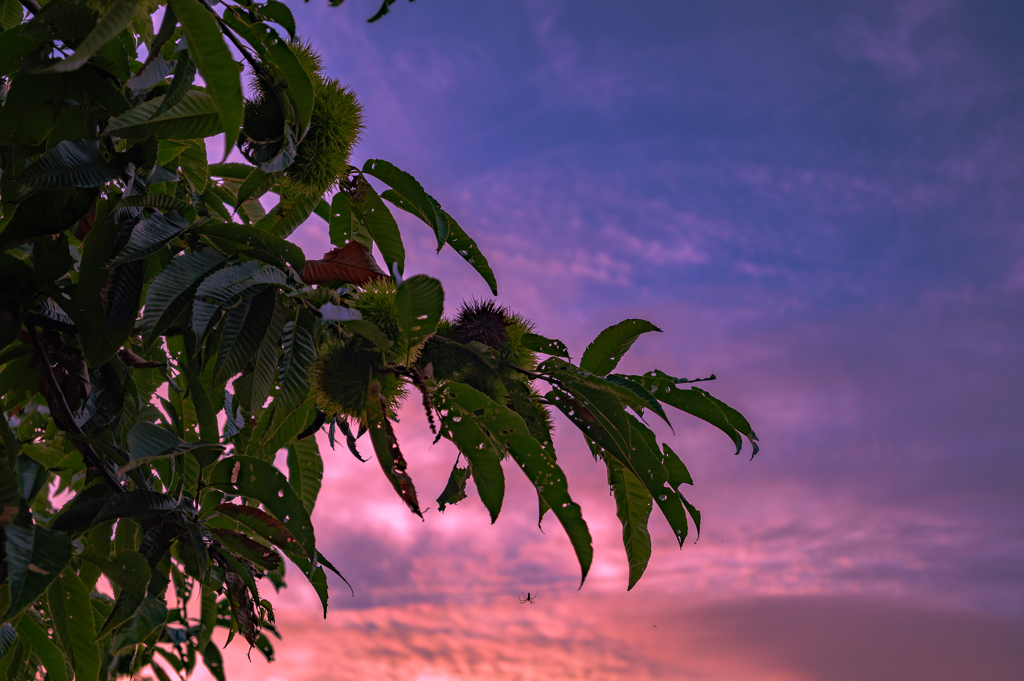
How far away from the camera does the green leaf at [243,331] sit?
1261 millimetres

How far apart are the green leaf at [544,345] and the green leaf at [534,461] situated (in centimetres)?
17

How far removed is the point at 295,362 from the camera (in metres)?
1.21

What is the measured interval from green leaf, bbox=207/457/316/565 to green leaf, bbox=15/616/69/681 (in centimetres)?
59

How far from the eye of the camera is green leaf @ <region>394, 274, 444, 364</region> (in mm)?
1073

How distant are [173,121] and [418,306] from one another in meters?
0.65

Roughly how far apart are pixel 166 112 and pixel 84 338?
51 centimetres

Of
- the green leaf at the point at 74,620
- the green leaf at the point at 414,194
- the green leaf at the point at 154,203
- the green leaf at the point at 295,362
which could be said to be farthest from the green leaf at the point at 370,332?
the green leaf at the point at 74,620

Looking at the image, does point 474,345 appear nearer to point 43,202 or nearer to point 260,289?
point 260,289

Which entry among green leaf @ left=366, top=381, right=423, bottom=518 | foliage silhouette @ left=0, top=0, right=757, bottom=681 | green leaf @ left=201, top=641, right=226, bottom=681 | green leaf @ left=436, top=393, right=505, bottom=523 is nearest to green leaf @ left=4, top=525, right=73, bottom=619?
foliage silhouette @ left=0, top=0, right=757, bottom=681

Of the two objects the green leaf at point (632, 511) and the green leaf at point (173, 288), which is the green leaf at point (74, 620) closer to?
the green leaf at point (173, 288)

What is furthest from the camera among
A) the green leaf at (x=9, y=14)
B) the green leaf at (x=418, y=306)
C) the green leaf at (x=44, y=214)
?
the green leaf at (x=9, y=14)

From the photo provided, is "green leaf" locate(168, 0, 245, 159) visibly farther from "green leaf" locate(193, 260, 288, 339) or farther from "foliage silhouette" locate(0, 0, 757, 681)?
"green leaf" locate(193, 260, 288, 339)

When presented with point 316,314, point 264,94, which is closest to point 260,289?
point 316,314

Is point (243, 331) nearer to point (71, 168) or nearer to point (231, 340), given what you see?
point (231, 340)
